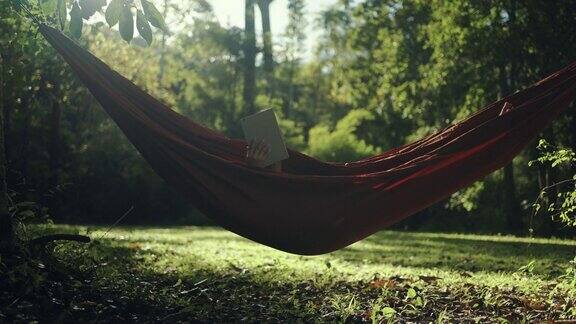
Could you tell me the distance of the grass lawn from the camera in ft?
10.7

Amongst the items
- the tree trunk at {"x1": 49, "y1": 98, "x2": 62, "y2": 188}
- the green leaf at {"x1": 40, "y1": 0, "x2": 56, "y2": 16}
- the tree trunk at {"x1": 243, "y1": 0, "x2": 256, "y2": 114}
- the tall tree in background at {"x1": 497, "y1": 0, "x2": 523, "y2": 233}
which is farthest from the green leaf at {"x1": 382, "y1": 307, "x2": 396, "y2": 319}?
the tree trunk at {"x1": 243, "y1": 0, "x2": 256, "y2": 114}

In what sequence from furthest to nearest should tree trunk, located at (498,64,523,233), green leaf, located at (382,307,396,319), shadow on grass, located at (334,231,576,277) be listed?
tree trunk, located at (498,64,523,233)
shadow on grass, located at (334,231,576,277)
green leaf, located at (382,307,396,319)

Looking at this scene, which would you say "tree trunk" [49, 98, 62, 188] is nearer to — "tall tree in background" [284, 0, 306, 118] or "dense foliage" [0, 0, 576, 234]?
"dense foliage" [0, 0, 576, 234]

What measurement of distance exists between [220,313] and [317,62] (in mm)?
24323

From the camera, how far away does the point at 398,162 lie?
374 centimetres

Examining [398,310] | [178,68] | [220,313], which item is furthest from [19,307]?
[178,68]

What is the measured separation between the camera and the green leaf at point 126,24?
274cm

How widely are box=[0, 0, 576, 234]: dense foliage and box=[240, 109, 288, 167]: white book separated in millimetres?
1645

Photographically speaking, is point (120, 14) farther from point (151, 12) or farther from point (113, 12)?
point (151, 12)

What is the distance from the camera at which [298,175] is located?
3510mm

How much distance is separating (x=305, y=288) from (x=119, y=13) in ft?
7.62

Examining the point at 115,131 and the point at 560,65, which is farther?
the point at 115,131

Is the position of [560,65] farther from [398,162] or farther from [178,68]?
[178,68]

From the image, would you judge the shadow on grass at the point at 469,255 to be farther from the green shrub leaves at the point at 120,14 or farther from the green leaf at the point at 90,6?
the green leaf at the point at 90,6
